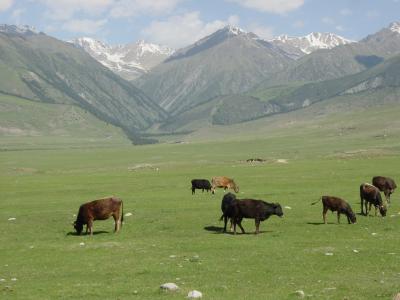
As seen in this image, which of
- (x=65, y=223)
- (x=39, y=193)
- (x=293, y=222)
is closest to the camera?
(x=293, y=222)

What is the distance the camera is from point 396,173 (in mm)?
65938

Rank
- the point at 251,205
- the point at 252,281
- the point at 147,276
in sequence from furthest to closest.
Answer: the point at 251,205, the point at 147,276, the point at 252,281

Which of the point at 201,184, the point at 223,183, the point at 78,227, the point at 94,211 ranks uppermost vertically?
the point at 223,183

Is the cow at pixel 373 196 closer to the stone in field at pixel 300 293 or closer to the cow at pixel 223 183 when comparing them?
the stone in field at pixel 300 293

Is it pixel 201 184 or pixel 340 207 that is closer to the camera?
pixel 340 207

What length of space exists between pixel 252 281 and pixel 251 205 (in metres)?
9.76

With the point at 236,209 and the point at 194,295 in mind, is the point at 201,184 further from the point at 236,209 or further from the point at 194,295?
the point at 194,295

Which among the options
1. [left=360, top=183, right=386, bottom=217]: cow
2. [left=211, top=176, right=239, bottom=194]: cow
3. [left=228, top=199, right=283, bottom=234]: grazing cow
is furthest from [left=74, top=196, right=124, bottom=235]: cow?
[left=211, top=176, right=239, bottom=194]: cow

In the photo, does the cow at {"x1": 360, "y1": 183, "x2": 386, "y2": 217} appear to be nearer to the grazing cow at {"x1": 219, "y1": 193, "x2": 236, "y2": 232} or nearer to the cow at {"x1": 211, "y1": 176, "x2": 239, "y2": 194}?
the grazing cow at {"x1": 219, "y1": 193, "x2": 236, "y2": 232}

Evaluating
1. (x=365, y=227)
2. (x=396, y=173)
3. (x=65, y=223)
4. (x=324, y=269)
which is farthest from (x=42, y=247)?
(x=396, y=173)

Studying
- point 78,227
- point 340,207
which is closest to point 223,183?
point 340,207

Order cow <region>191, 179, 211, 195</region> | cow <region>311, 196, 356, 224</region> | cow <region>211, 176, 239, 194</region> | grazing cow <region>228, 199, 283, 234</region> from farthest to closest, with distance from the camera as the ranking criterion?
cow <region>211, 176, 239, 194</region> < cow <region>191, 179, 211, 195</region> < cow <region>311, 196, 356, 224</region> < grazing cow <region>228, 199, 283, 234</region>

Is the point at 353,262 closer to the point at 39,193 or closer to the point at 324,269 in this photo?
the point at 324,269

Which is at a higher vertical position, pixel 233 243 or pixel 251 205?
pixel 251 205
